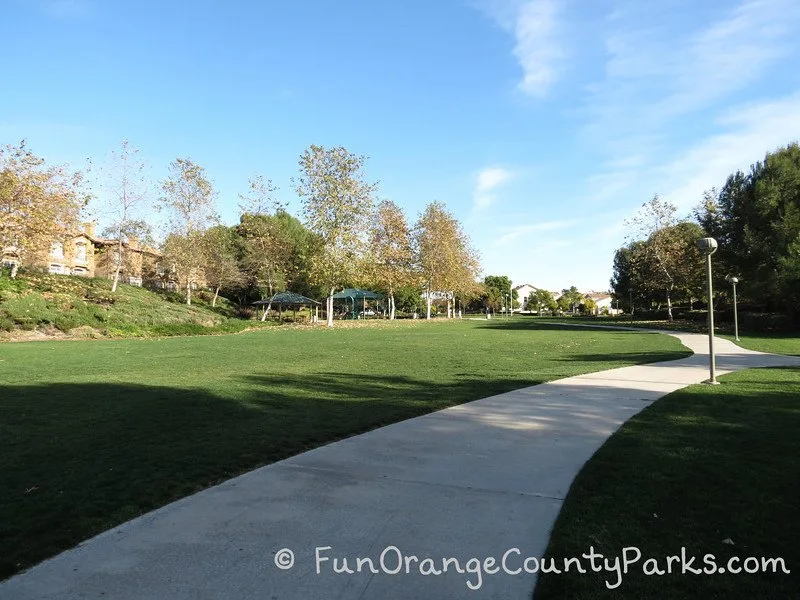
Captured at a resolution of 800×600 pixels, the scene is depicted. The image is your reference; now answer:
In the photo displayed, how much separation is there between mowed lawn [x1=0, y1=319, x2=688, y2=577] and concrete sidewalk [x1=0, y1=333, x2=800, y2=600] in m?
0.42

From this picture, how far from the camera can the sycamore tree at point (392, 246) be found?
5347 centimetres

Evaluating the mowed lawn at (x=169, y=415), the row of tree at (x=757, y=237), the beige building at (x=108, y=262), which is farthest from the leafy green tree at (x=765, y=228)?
the beige building at (x=108, y=262)

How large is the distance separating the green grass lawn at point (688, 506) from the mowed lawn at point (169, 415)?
2934mm

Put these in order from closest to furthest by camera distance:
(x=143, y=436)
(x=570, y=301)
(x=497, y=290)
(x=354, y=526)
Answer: (x=354, y=526) → (x=143, y=436) → (x=497, y=290) → (x=570, y=301)

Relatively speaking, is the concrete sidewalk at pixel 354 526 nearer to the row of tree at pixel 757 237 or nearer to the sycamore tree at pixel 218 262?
the row of tree at pixel 757 237

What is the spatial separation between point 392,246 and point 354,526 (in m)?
53.0

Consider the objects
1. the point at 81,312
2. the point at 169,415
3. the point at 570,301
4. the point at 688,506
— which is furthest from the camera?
the point at 570,301

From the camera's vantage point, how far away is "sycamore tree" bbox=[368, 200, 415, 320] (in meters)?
53.5

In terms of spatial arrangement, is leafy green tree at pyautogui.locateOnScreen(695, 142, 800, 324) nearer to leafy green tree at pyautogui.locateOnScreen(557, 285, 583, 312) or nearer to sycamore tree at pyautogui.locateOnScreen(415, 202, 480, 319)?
sycamore tree at pyautogui.locateOnScreen(415, 202, 480, 319)

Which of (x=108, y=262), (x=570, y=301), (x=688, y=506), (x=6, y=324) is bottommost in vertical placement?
(x=688, y=506)

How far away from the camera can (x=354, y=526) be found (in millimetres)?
3580

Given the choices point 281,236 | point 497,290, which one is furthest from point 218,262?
point 497,290

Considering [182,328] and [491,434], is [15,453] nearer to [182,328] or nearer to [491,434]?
[491,434]

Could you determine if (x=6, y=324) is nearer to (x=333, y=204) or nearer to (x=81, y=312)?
(x=81, y=312)
